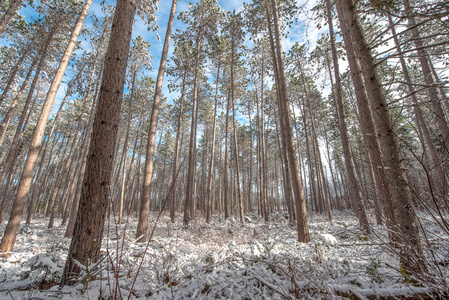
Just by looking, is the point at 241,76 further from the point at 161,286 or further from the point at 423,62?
the point at 161,286

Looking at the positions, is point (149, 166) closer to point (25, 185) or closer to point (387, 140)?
point (25, 185)

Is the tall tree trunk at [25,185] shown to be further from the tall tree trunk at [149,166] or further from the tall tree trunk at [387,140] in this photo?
the tall tree trunk at [387,140]

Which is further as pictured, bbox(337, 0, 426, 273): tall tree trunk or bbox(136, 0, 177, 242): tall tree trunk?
bbox(136, 0, 177, 242): tall tree trunk

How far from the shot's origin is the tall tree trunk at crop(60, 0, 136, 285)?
239 cm

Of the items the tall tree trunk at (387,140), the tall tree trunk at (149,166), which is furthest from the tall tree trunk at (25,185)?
the tall tree trunk at (387,140)

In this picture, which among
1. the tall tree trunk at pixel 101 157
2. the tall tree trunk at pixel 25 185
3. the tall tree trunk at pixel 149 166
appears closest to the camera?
the tall tree trunk at pixel 101 157

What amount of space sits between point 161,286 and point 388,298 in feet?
8.69

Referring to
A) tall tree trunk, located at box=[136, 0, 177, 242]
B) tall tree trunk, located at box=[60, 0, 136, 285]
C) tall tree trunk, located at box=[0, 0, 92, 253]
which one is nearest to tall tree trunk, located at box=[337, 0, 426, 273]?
tall tree trunk, located at box=[60, 0, 136, 285]

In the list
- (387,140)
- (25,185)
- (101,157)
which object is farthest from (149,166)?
(387,140)

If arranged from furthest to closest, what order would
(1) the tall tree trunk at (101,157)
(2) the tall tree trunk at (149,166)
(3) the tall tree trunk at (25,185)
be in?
(2) the tall tree trunk at (149,166) < (3) the tall tree trunk at (25,185) < (1) the tall tree trunk at (101,157)

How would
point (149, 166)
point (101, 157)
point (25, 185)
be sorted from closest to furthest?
point (101, 157)
point (25, 185)
point (149, 166)

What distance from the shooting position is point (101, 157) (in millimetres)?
2566

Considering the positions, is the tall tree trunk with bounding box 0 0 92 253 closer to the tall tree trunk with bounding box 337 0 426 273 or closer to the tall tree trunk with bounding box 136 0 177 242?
the tall tree trunk with bounding box 136 0 177 242

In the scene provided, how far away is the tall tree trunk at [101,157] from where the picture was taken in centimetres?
239
